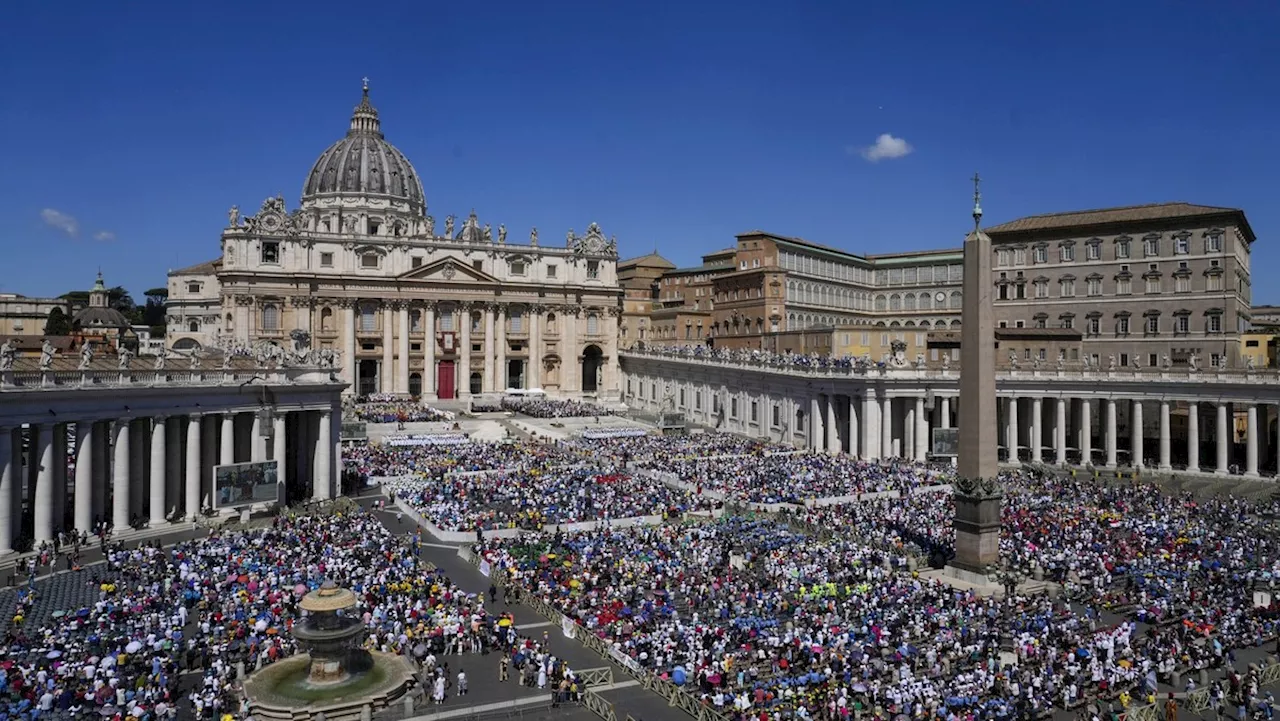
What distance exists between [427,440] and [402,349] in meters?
35.6

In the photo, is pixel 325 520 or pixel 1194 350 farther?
pixel 1194 350

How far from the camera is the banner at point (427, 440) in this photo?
60.1m

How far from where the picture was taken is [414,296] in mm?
94812

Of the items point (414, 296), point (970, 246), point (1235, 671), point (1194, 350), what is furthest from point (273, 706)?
point (414, 296)

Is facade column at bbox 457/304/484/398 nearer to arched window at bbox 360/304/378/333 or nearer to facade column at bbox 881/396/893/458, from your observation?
arched window at bbox 360/304/378/333

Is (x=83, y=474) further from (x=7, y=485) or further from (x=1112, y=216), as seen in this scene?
(x=1112, y=216)

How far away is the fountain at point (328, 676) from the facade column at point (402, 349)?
74097mm

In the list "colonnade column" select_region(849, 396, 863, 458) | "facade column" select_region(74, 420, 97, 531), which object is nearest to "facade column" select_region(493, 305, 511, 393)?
"colonnade column" select_region(849, 396, 863, 458)

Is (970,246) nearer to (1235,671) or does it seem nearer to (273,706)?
(1235,671)

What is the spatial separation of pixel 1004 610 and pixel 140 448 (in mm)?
33652

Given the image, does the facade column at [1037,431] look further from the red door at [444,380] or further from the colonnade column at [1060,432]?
the red door at [444,380]

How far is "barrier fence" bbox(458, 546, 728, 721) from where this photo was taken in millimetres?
19641

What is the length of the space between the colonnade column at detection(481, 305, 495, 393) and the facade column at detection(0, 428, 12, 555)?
6583cm

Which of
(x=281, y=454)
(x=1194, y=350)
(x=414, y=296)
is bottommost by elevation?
(x=281, y=454)
